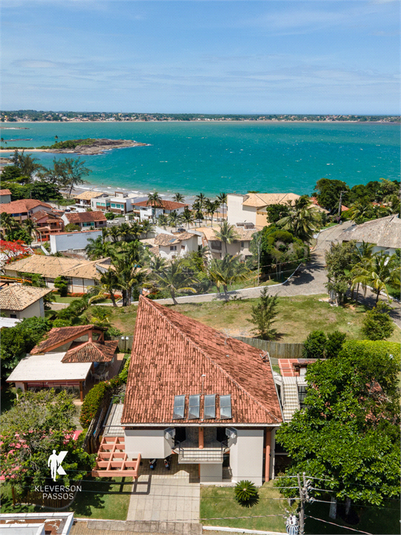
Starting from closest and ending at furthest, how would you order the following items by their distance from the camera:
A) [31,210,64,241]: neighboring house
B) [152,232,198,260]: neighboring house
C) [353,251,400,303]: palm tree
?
[353,251,400,303]: palm tree, [152,232,198,260]: neighboring house, [31,210,64,241]: neighboring house

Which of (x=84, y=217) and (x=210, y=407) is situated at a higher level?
(x=210, y=407)

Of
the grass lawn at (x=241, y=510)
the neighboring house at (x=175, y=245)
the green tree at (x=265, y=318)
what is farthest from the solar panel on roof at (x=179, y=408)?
the neighboring house at (x=175, y=245)

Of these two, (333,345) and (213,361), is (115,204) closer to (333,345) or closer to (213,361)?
(333,345)

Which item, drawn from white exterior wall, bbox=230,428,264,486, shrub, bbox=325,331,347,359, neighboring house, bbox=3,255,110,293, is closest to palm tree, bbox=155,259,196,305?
neighboring house, bbox=3,255,110,293

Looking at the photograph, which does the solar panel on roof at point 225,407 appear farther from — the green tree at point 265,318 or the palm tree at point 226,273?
the palm tree at point 226,273

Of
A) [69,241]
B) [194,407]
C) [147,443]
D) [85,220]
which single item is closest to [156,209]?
[85,220]

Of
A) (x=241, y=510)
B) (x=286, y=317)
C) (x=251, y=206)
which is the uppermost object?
(x=251, y=206)

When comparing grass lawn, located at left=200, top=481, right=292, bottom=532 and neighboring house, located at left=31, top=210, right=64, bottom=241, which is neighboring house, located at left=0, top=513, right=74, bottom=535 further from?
neighboring house, located at left=31, top=210, right=64, bottom=241
